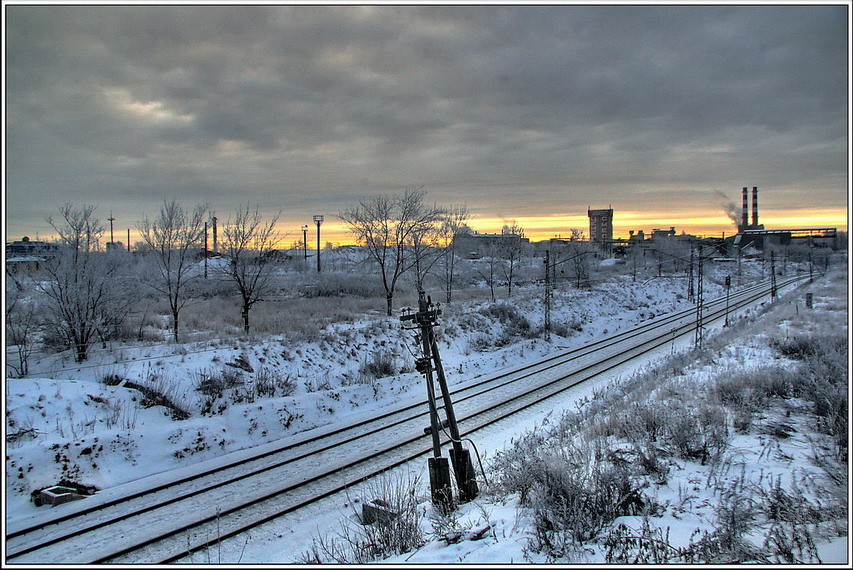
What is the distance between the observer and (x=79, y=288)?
60.2 feet

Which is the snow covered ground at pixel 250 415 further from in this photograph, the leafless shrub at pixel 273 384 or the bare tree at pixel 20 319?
the bare tree at pixel 20 319

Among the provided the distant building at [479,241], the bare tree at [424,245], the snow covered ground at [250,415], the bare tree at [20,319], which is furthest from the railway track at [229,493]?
the distant building at [479,241]

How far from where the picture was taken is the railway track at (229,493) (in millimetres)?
8414

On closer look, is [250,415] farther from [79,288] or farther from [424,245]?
[424,245]

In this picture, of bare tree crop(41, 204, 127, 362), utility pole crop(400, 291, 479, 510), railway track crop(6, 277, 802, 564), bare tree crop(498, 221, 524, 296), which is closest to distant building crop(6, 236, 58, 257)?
bare tree crop(41, 204, 127, 362)

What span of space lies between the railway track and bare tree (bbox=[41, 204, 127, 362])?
9712 millimetres

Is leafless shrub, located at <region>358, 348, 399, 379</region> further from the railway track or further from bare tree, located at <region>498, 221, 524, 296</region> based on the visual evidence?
bare tree, located at <region>498, 221, 524, 296</region>

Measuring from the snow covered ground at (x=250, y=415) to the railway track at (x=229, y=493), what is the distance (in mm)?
741

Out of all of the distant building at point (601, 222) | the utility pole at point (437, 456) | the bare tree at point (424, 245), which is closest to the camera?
the utility pole at point (437, 456)

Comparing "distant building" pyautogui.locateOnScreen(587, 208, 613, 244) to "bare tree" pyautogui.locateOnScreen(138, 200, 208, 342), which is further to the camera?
"distant building" pyautogui.locateOnScreen(587, 208, 613, 244)

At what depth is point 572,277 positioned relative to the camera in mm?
57062

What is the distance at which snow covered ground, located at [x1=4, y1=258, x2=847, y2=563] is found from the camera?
6.70 metres

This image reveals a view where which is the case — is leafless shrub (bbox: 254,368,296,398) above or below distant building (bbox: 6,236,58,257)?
below

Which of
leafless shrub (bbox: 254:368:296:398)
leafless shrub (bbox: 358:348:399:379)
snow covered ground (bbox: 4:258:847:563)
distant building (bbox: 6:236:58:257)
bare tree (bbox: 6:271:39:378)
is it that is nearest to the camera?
snow covered ground (bbox: 4:258:847:563)
